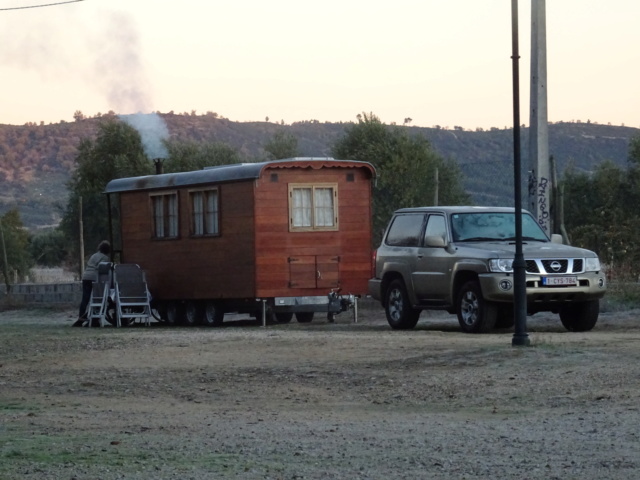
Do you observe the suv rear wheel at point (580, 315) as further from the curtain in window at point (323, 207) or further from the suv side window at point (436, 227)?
the curtain in window at point (323, 207)

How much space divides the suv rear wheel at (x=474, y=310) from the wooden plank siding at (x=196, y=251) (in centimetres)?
546

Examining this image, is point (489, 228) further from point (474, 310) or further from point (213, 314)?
point (213, 314)

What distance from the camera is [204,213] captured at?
89.0ft

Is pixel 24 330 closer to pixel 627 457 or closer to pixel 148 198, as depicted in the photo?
pixel 148 198

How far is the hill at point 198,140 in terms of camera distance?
4252 inches

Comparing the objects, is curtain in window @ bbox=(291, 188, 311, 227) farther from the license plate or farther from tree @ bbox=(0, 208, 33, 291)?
tree @ bbox=(0, 208, 33, 291)

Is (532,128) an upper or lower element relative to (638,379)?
upper

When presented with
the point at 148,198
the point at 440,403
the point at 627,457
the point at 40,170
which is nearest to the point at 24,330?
the point at 148,198

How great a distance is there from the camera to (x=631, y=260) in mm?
34125

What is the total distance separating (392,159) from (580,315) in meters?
30.5

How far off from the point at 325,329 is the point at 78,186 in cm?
3070

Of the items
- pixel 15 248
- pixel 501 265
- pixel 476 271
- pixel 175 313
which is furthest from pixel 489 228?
pixel 15 248

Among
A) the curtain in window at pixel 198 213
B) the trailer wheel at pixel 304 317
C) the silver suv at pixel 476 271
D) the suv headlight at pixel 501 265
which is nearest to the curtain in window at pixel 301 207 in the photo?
the curtain in window at pixel 198 213

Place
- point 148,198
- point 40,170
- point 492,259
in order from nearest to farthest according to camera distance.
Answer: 1. point 492,259
2. point 148,198
3. point 40,170
